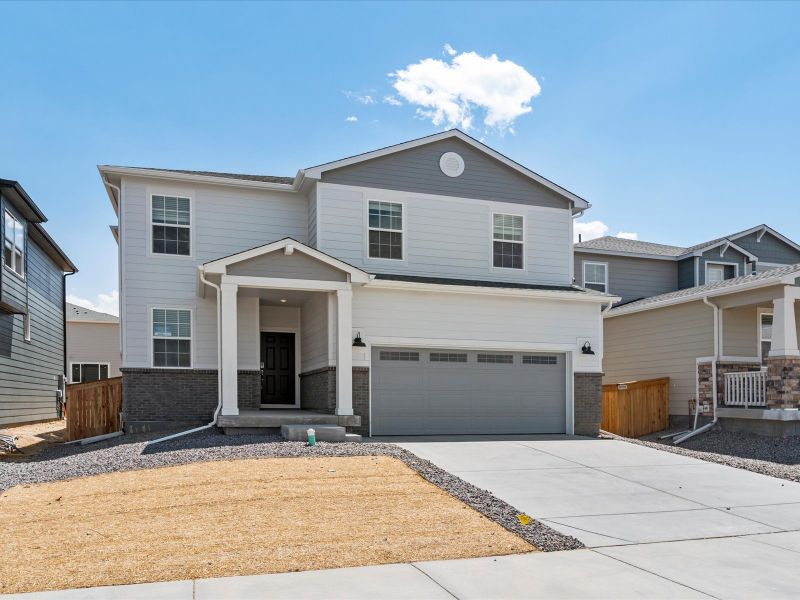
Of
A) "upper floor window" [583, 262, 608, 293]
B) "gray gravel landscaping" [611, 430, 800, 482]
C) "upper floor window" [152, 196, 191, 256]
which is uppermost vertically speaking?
"upper floor window" [152, 196, 191, 256]

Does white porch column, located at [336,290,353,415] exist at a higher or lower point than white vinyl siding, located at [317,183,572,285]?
lower

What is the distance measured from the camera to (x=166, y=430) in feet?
47.0

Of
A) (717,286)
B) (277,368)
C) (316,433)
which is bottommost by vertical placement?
(316,433)

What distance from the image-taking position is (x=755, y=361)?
17375mm

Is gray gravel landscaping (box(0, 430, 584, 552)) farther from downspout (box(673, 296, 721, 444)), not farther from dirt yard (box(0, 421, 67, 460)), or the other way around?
downspout (box(673, 296, 721, 444))

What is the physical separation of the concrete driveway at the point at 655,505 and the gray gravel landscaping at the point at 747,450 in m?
0.53

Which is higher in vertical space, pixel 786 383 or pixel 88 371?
pixel 786 383

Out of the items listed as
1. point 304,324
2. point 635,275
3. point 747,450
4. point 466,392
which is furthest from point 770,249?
point 304,324

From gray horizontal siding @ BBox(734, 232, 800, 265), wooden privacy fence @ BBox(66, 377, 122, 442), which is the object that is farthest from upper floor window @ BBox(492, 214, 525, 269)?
gray horizontal siding @ BBox(734, 232, 800, 265)

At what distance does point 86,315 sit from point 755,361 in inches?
1031

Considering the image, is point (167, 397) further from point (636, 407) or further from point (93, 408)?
point (636, 407)

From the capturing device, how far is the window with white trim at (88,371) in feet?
96.6

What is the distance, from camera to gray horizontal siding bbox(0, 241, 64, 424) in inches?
725

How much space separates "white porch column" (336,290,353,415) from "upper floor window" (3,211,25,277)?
8978 mm
